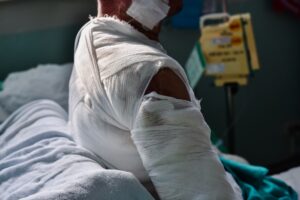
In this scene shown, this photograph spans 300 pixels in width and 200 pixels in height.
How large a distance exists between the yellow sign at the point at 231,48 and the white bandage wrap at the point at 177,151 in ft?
4.06

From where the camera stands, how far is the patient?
0.87 metres

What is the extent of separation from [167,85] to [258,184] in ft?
1.70

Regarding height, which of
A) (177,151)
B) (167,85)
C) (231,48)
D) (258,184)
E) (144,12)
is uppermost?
(144,12)

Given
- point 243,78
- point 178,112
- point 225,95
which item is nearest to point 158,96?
point 178,112

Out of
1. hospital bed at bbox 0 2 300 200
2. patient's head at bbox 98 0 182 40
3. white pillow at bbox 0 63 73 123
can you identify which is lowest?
white pillow at bbox 0 63 73 123

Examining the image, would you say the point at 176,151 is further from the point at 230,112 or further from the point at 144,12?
the point at 230,112

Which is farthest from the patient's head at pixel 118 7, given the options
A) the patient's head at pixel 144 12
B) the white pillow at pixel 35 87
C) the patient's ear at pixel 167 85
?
the white pillow at pixel 35 87

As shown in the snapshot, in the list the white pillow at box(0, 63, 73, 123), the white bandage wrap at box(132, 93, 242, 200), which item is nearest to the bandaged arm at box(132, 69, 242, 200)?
the white bandage wrap at box(132, 93, 242, 200)

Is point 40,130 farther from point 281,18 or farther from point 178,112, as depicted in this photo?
point 281,18

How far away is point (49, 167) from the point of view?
106 cm

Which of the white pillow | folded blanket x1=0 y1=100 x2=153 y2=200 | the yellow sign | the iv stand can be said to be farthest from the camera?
the iv stand

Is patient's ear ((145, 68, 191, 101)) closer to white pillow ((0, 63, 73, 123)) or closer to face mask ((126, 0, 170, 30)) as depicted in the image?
face mask ((126, 0, 170, 30))

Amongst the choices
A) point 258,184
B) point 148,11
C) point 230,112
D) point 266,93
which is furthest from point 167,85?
point 266,93

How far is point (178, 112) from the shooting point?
0.87 meters
